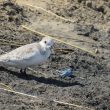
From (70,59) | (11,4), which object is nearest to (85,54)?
(70,59)

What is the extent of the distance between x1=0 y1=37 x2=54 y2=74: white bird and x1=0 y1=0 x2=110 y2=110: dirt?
0.24m

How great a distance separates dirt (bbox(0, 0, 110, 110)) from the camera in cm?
990

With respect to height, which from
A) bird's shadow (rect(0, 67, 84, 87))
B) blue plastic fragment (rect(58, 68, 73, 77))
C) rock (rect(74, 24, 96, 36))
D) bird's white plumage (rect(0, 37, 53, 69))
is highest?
bird's white plumage (rect(0, 37, 53, 69))

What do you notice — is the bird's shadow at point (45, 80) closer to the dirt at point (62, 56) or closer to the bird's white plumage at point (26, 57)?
the dirt at point (62, 56)

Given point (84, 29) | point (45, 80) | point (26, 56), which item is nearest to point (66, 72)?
point (45, 80)

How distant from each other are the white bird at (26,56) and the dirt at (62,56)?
244 mm

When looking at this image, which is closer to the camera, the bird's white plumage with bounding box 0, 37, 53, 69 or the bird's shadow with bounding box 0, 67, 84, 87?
the bird's white plumage with bounding box 0, 37, 53, 69

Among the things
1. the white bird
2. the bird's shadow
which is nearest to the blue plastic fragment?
the bird's shadow

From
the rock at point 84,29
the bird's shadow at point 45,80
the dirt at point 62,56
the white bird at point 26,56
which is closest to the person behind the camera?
the dirt at point 62,56

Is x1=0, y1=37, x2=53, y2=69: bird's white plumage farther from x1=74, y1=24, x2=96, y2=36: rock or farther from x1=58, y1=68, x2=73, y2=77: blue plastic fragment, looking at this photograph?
x1=74, y1=24, x2=96, y2=36: rock

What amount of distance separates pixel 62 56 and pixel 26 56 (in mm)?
1722

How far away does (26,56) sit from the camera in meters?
10.4

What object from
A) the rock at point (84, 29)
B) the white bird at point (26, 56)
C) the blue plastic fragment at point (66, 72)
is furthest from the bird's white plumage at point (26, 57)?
the rock at point (84, 29)

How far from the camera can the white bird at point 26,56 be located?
10.4 m
